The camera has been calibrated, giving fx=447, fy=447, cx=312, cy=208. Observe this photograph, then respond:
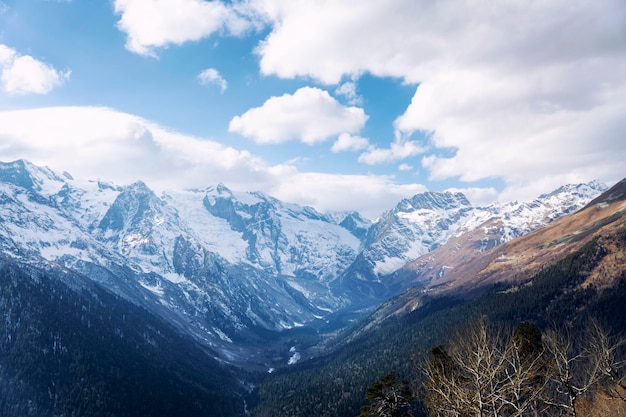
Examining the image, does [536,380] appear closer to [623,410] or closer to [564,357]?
[623,410]

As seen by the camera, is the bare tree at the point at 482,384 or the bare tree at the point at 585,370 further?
the bare tree at the point at 585,370

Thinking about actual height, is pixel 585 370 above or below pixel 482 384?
below

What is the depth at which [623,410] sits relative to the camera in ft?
165

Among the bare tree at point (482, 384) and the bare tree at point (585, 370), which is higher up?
the bare tree at point (482, 384)

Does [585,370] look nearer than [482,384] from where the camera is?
No

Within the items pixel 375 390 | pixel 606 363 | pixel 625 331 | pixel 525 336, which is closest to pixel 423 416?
pixel 625 331

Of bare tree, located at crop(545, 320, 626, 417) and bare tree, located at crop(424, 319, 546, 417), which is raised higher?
bare tree, located at crop(424, 319, 546, 417)

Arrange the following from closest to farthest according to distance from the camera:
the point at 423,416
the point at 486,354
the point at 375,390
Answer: the point at 486,354 < the point at 375,390 < the point at 423,416

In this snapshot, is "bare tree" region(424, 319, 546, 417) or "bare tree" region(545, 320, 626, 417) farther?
"bare tree" region(545, 320, 626, 417)

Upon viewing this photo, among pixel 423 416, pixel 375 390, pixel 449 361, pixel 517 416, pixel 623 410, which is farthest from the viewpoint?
pixel 423 416

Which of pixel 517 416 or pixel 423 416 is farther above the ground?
pixel 517 416

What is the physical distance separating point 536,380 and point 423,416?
142353mm

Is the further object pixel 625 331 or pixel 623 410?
pixel 625 331

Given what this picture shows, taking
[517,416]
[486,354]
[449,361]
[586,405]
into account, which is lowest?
[586,405]
